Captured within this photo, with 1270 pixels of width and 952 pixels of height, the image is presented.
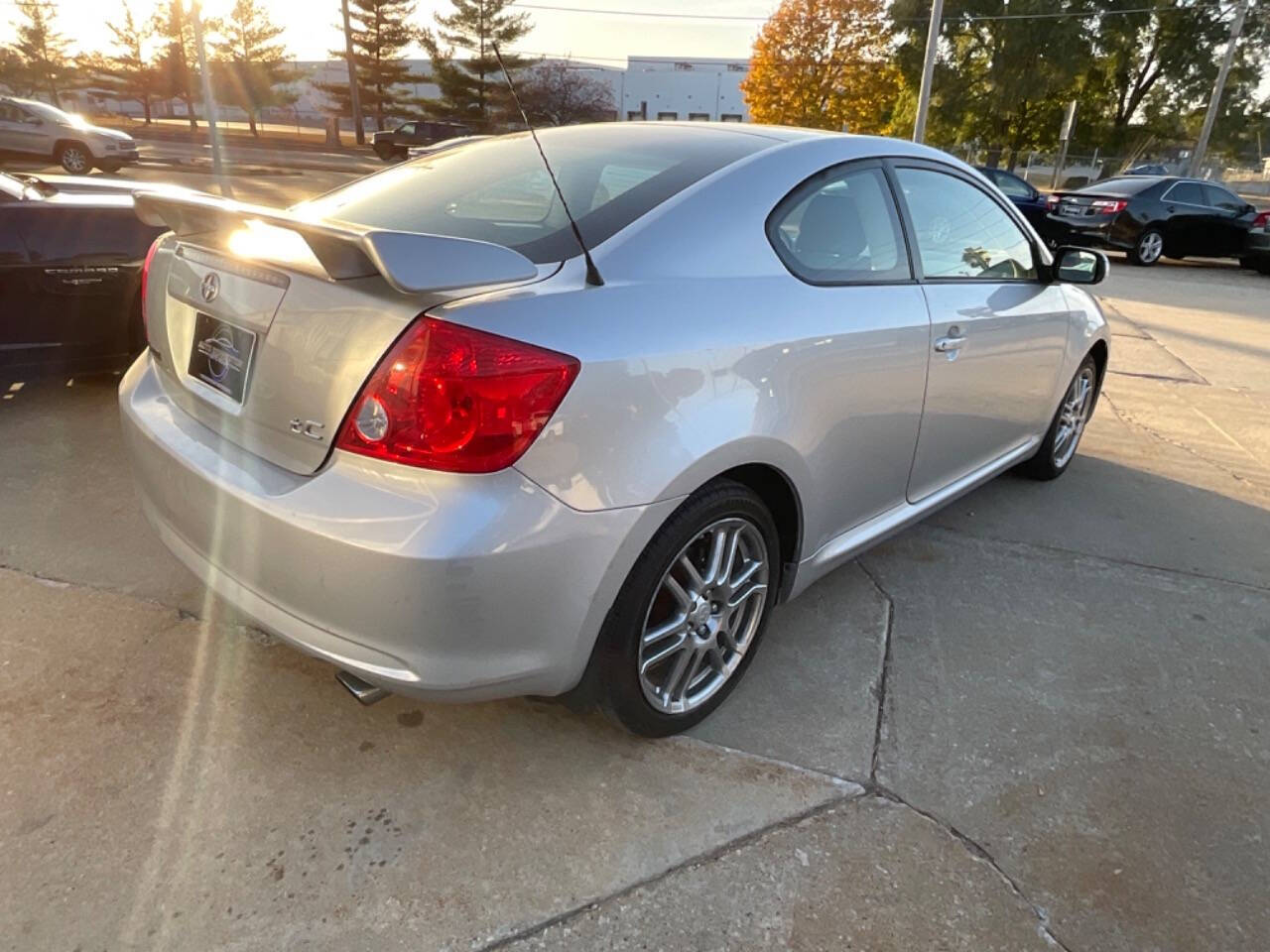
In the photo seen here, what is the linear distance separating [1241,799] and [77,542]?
3.82 metres

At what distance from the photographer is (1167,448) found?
5039 mm

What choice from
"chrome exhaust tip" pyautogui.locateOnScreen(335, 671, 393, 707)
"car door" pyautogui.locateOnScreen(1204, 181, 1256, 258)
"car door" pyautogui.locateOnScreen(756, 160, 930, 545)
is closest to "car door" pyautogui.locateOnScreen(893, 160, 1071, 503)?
"car door" pyautogui.locateOnScreen(756, 160, 930, 545)

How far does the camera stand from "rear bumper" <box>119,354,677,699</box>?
5.45 ft

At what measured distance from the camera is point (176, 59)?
45.6 meters

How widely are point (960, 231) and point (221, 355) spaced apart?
2520 millimetres

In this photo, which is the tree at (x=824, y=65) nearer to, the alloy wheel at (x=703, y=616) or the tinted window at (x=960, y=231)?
the tinted window at (x=960, y=231)

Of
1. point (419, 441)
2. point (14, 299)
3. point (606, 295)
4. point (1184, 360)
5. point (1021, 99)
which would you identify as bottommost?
point (1184, 360)

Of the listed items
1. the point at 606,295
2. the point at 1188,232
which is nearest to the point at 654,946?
the point at 606,295

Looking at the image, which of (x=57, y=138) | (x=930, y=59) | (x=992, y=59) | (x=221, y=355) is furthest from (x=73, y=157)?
(x=992, y=59)

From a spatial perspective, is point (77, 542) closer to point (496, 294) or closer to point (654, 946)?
point (496, 294)

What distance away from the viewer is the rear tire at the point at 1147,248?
14.0 m

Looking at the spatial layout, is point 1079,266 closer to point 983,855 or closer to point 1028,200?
point 983,855

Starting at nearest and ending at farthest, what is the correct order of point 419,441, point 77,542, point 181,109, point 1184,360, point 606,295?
point 419,441, point 606,295, point 77,542, point 1184,360, point 181,109

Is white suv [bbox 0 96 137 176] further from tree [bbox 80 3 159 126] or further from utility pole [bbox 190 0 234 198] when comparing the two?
tree [bbox 80 3 159 126]
